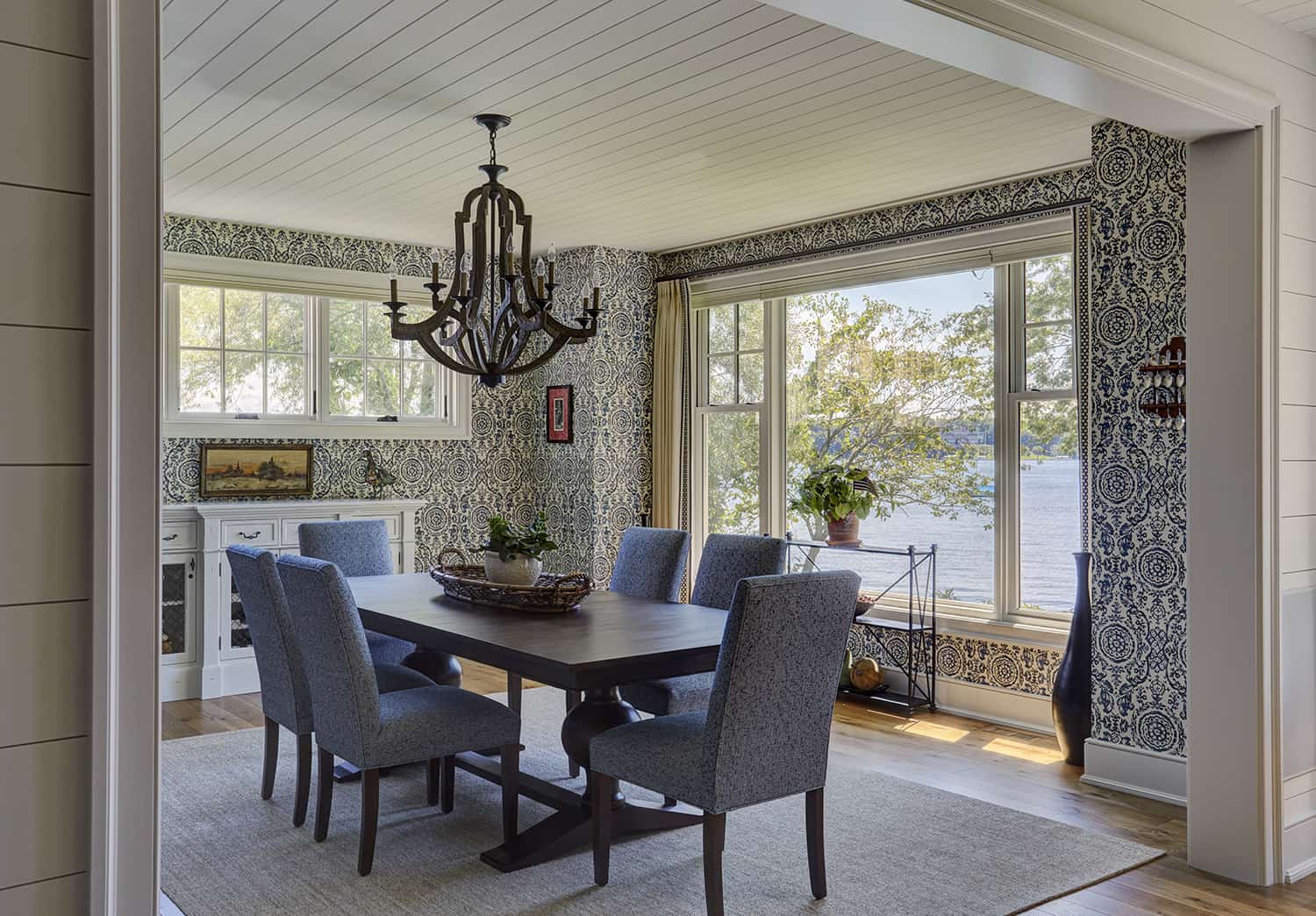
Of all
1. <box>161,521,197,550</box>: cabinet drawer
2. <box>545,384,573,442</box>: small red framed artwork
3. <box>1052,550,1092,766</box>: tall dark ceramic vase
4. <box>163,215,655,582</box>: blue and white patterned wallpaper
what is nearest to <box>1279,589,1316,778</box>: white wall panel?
<box>1052,550,1092,766</box>: tall dark ceramic vase

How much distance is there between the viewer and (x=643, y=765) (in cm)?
304

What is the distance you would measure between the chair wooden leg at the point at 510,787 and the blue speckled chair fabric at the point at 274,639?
0.50 metres

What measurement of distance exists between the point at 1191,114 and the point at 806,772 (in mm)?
2156

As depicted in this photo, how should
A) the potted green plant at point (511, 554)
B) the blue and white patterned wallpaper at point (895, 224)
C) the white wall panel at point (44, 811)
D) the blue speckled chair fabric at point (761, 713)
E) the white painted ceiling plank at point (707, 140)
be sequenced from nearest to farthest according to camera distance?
the white wall panel at point (44, 811)
the blue speckled chair fabric at point (761, 713)
the white painted ceiling plank at point (707, 140)
the potted green plant at point (511, 554)
the blue and white patterned wallpaper at point (895, 224)

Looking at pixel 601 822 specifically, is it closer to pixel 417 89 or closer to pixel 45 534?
pixel 45 534

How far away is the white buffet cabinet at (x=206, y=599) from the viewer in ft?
18.5

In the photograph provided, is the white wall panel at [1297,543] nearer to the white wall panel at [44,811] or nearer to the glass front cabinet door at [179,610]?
the white wall panel at [44,811]

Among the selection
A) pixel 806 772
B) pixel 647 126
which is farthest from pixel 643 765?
pixel 647 126

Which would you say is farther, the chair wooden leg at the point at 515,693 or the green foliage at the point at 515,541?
the chair wooden leg at the point at 515,693

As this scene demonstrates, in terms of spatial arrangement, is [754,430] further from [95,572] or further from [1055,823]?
[95,572]

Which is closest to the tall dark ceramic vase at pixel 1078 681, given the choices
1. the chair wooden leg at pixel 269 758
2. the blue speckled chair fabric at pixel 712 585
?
the blue speckled chair fabric at pixel 712 585

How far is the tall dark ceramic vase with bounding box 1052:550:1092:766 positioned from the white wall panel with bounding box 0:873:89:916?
388 centimetres

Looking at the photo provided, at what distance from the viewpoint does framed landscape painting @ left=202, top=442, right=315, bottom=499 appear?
19.6ft

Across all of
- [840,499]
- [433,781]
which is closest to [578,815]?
[433,781]
